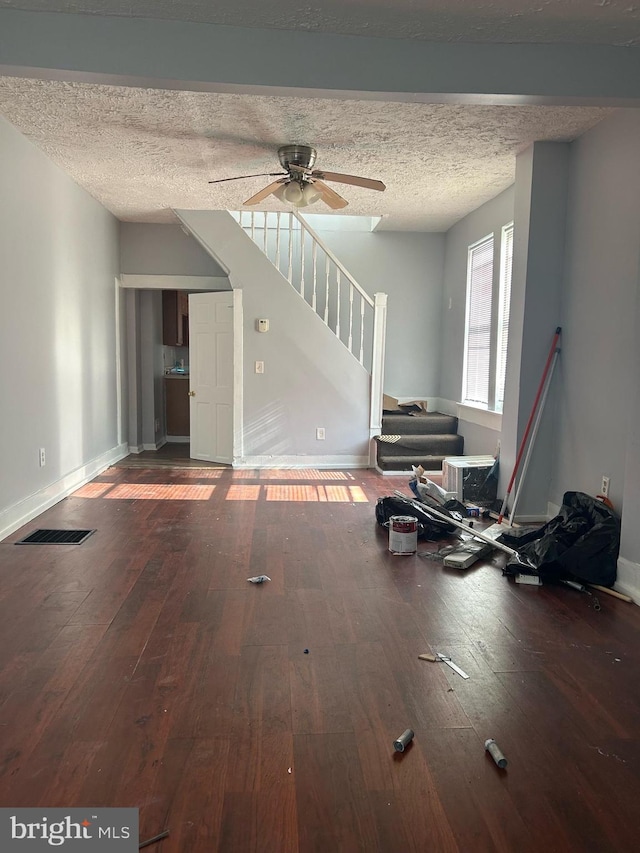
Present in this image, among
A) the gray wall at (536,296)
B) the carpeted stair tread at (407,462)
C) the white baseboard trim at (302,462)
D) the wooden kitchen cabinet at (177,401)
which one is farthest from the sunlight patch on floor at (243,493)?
the wooden kitchen cabinet at (177,401)

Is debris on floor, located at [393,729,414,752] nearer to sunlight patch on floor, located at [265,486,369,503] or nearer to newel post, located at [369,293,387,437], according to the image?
sunlight patch on floor, located at [265,486,369,503]

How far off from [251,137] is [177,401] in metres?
5.23

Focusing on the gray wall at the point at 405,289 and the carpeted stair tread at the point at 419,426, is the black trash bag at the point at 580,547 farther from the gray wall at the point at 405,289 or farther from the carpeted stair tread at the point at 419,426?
the gray wall at the point at 405,289

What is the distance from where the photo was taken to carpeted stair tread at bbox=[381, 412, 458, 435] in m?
7.29

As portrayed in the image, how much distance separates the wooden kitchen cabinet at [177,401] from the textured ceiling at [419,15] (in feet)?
21.8

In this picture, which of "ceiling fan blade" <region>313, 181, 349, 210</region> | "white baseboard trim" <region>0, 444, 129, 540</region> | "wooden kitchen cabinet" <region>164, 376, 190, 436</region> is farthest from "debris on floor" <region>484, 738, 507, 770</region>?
"wooden kitchen cabinet" <region>164, 376, 190, 436</region>

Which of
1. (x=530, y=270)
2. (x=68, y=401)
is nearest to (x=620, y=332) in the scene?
(x=530, y=270)

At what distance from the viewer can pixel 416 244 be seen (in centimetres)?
816

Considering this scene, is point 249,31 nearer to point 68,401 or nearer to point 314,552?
point 314,552

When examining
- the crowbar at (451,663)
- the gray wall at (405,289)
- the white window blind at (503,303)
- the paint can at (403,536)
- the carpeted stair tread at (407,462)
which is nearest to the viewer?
the crowbar at (451,663)

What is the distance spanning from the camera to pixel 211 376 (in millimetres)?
7320

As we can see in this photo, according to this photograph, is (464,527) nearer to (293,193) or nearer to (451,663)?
(451,663)

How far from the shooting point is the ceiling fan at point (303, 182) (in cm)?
463

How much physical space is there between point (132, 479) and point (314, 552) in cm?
299
